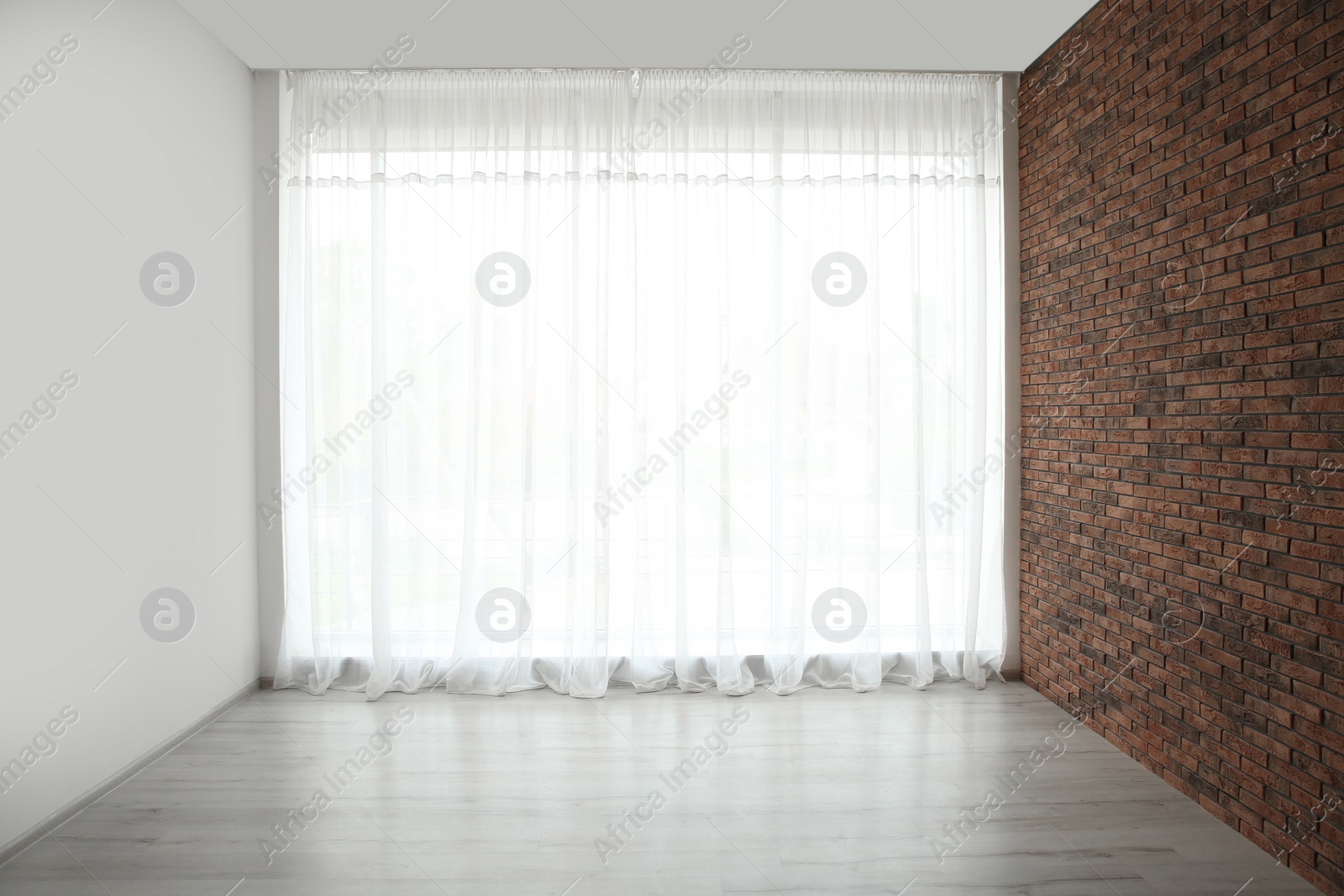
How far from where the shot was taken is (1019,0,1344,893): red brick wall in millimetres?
2330

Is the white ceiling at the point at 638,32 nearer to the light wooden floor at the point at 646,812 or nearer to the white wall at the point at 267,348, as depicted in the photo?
the white wall at the point at 267,348

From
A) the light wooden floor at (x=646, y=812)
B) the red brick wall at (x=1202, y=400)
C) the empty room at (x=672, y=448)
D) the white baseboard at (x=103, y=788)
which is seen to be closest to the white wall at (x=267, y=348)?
the empty room at (x=672, y=448)

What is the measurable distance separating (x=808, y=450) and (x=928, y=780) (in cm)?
173

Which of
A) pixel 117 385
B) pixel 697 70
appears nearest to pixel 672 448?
pixel 697 70

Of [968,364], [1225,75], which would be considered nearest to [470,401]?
[968,364]

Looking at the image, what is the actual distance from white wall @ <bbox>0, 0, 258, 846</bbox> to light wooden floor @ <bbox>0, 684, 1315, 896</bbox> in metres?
0.38

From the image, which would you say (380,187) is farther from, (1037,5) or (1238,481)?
(1238,481)

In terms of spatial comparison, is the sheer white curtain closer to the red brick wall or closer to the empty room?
the empty room

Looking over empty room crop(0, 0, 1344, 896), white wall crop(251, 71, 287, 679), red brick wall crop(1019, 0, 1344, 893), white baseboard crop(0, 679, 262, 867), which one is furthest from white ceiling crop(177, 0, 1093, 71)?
white baseboard crop(0, 679, 262, 867)

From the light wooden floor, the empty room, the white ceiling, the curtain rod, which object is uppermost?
the curtain rod

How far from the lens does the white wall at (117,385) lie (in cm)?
258

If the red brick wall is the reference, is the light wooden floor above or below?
below

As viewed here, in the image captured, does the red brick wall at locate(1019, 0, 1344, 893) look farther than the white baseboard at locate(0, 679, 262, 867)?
No

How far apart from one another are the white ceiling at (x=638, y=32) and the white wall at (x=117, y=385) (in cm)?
51
